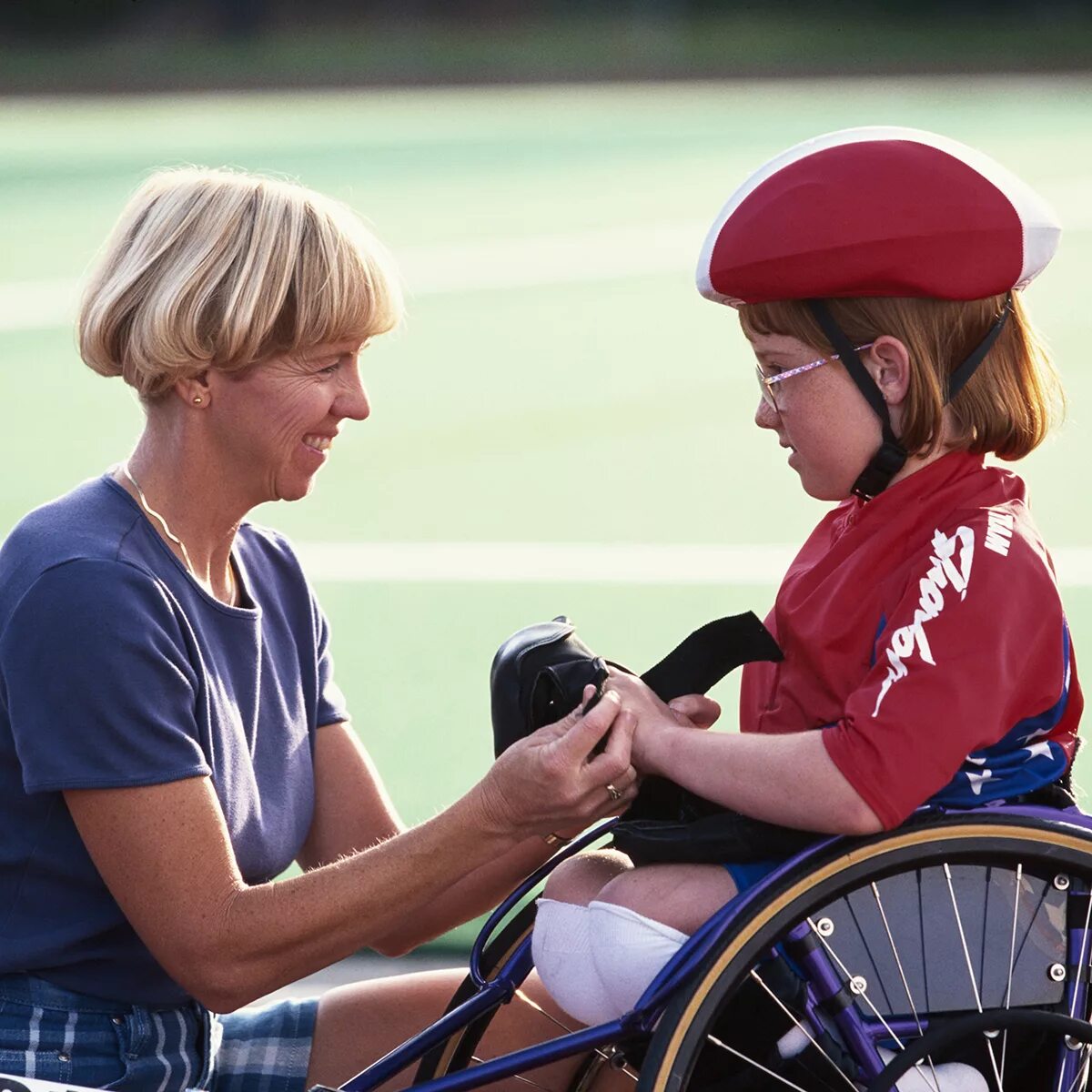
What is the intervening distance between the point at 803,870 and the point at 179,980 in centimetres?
82

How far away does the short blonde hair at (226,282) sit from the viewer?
2.51m

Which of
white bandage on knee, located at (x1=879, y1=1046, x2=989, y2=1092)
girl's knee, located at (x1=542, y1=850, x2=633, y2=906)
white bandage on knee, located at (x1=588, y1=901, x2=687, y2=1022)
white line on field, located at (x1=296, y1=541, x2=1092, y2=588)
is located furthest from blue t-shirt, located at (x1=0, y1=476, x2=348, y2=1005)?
white line on field, located at (x1=296, y1=541, x2=1092, y2=588)

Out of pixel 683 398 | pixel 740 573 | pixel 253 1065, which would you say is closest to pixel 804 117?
pixel 683 398

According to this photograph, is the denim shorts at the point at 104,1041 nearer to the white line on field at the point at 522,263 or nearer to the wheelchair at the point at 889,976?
the wheelchair at the point at 889,976

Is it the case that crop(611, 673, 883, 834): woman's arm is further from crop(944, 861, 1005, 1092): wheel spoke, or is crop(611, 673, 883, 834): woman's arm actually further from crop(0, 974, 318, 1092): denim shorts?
crop(0, 974, 318, 1092): denim shorts

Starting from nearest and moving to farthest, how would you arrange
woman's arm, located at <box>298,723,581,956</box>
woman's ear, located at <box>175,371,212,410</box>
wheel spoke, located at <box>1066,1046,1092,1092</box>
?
wheel spoke, located at <box>1066,1046,1092,1092</box> → woman's ear, located at <box>175,371,212,410</box> → woman's arm, located at <box>298,723,581,956</box>

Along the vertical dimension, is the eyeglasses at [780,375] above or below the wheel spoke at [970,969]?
above

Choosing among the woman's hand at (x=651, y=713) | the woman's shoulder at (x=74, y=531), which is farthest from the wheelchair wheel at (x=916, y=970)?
the woman's shoulder at (x=74, y=531)

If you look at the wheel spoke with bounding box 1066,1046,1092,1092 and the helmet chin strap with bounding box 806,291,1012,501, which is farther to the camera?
the helmet chin strap with bounding box 806,291,1012,501

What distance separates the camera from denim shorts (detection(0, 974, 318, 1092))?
2377mm

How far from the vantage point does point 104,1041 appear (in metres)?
2.41

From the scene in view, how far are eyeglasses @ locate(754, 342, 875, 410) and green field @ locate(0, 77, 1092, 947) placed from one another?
259 cm

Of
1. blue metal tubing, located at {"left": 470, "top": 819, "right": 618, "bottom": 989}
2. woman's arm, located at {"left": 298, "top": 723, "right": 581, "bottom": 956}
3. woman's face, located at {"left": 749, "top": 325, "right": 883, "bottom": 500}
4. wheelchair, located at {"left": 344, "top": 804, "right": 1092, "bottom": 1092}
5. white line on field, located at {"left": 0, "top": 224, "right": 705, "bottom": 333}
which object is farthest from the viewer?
white line on field, located at {"left": 0, "top": 224, "right": 705, "bottom": 333}

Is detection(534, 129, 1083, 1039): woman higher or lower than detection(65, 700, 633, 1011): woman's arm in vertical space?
higher
